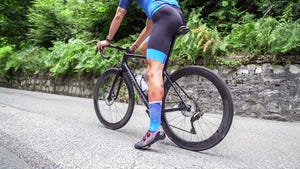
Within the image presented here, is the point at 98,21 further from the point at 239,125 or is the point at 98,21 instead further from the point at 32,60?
the point at 239,125

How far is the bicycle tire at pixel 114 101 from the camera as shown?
374 centimetres

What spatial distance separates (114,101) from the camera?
157 inches

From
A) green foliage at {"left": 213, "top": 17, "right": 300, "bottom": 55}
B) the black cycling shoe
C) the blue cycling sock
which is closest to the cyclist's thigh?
the blue cycling sock

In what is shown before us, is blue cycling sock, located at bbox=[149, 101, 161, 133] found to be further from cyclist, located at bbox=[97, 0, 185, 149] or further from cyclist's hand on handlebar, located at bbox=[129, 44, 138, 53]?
cyclist's hand on handlebar, located at bbox=[129, 44, 138, 53]

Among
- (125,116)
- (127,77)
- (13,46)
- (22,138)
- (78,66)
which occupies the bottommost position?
(22,138)

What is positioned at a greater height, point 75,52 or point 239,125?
point 75,52

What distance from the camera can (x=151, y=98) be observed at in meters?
2.94

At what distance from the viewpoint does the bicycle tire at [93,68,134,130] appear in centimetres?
374

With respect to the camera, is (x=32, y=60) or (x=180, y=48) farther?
(x=32, y=60)

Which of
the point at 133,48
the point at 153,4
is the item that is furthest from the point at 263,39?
the point at 153,4

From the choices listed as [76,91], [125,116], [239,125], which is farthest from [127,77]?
[76,91]

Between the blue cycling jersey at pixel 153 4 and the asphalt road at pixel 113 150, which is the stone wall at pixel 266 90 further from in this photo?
the blue cycling jersey at pixel 153 4

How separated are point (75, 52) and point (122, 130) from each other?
6557mm

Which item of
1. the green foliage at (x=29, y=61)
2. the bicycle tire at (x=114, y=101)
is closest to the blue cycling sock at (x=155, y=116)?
the bicycle tire at (x=114, y=101)
